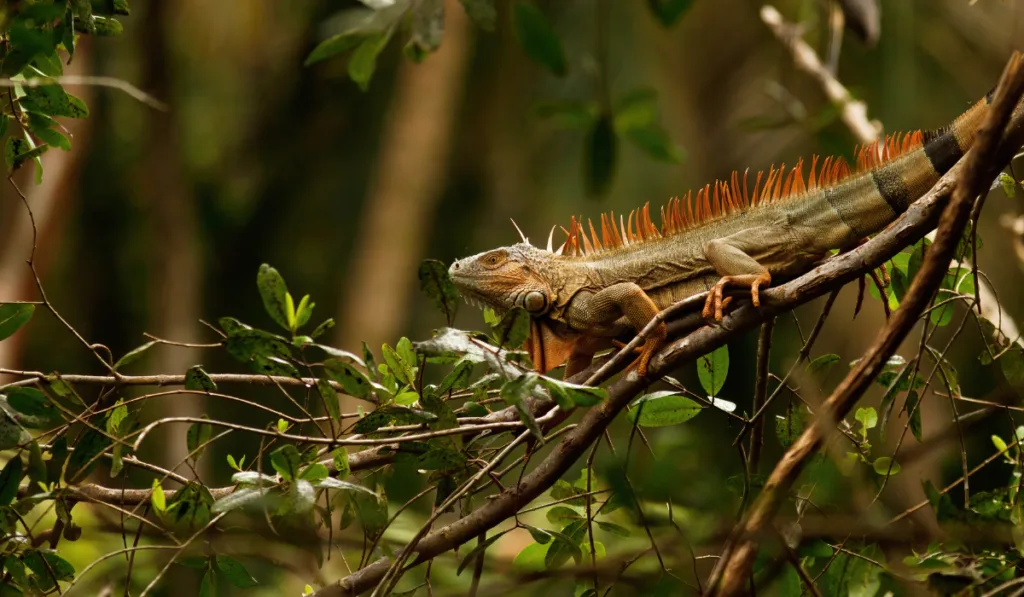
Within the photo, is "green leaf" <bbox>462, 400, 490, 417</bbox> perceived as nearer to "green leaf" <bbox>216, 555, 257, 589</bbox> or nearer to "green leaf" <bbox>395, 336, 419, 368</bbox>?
"green leaf" <bbox>395, 336, 419, 368</bbox>

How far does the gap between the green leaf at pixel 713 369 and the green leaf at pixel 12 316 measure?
2.12m

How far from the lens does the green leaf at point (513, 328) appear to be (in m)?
2.47

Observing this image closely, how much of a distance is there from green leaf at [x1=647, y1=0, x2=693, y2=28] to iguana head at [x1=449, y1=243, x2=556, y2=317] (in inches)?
84.3

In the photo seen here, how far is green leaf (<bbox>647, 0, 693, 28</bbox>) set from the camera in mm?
2027

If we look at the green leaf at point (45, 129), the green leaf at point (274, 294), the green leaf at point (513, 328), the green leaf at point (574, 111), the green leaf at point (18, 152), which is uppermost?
the green leaf at point (574, 111)

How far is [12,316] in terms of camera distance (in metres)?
2.84

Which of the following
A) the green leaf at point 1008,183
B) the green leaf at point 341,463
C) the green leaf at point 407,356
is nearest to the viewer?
the green leaf at point 341,463

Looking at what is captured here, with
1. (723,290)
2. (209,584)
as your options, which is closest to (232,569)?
(209,584)

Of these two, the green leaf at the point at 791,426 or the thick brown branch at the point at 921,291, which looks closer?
the thick brown branch at the point at 921,291

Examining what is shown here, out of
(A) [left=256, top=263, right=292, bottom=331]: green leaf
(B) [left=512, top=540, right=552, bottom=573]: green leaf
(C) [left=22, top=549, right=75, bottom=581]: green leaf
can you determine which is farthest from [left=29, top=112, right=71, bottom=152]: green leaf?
(B) [left=512, top=540, right=552, bottom=573]: green leaf

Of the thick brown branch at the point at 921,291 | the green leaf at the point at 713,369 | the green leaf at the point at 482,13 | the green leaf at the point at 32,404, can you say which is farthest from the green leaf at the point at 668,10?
the green leaf at the point at 32,404

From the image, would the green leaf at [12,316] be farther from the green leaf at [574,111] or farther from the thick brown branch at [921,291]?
the thick brown branch at [921,291]

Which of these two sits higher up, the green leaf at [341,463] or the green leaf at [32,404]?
the green leaf at [32,404]

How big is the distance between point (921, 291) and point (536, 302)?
2015 mm
